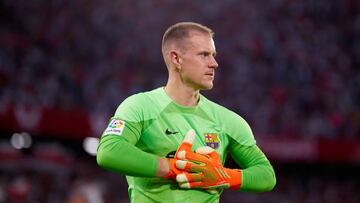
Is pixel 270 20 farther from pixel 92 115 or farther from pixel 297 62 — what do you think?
pixel 92 115

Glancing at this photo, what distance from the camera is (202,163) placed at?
13.3 feet

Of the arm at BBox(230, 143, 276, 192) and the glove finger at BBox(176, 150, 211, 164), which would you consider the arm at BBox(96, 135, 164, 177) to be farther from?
the arm at BBox(230, 143, 276, 192)

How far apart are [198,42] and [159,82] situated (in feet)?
42.0

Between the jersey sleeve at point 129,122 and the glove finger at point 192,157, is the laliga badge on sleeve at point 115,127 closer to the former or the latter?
the jersey sleeve at point 129,122

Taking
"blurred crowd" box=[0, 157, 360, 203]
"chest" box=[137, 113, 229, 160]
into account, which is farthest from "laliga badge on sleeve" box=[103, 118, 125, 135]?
"blurred crowd" box=[0, 157, 360, 203]

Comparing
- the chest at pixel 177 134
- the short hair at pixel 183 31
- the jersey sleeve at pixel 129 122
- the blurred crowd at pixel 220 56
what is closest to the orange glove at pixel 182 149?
the chest at pixel 177 134

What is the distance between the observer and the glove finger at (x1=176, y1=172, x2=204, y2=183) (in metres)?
4.04

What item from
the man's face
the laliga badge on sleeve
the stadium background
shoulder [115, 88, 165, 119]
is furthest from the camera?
the stadium background

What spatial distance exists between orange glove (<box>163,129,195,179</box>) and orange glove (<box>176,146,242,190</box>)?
0.02 m

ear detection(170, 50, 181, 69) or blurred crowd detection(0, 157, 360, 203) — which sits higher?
ear detection(170, 50, 181, 69)

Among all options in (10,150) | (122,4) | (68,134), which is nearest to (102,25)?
(122,4)

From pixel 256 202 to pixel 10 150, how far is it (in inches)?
220

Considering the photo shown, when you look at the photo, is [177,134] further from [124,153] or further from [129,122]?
[124,153]

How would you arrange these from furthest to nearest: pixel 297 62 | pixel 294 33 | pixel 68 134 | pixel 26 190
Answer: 1. pixel 294 33
2. pixel 297 62
3. pixel 68 134
4. pixel 26 190
